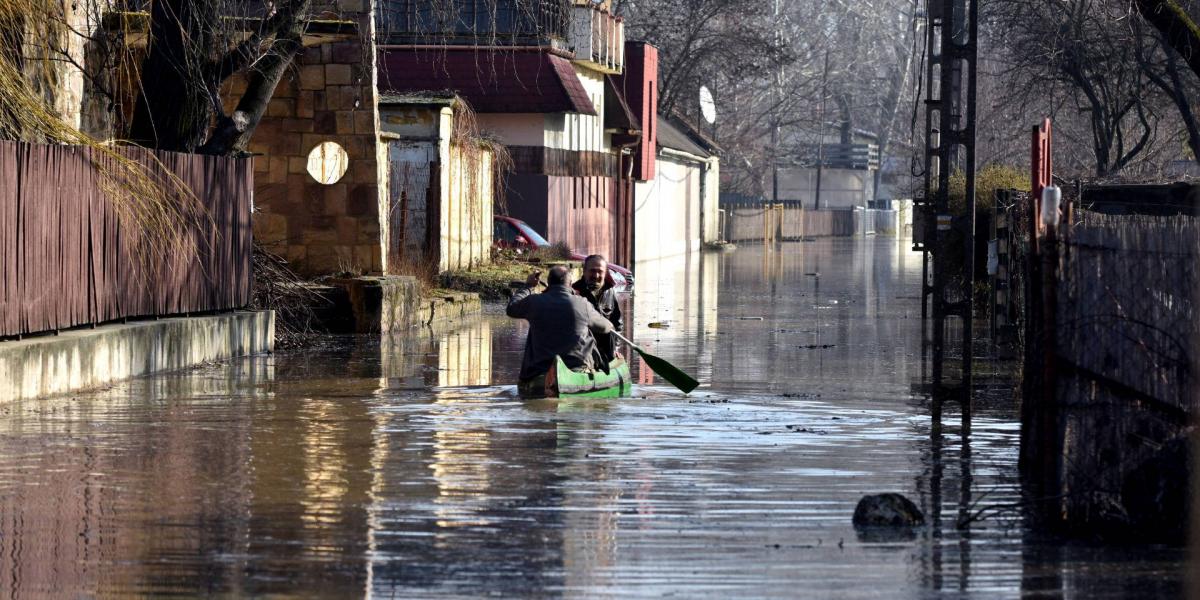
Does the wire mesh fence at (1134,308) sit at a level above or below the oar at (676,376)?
above

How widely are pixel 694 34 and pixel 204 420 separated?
49.0 metres

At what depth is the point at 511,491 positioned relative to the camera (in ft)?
36.6

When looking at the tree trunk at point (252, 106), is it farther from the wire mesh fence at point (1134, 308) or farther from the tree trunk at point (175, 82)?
the wire mesh fence at point (1134, 308)

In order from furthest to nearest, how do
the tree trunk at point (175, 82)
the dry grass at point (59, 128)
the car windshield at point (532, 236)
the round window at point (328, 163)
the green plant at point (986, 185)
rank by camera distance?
1. the car windshield at point (532, 236)
2. the green plant at point (986, 185)
3. the round window at point (328, 163)
4. the tree trunk at point (175, 82)
5. the dry grass at point (59, 128)

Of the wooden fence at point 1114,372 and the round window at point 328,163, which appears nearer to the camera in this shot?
the wooden fence at point 1114,372

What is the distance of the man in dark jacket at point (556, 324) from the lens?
644 inches

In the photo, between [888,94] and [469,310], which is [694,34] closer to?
[469,310]

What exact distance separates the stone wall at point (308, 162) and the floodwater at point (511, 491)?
7017 millimetres

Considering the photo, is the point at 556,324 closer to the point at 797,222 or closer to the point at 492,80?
the point at 492,80

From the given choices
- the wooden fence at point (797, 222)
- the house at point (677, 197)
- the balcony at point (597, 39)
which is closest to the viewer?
the balcony at point (597, 39)

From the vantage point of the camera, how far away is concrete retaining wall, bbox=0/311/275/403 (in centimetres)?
1525

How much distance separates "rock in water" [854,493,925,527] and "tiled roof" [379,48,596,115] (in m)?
34.4

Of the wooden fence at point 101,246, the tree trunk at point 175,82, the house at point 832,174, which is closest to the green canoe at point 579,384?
the wooden fence at point 101,246

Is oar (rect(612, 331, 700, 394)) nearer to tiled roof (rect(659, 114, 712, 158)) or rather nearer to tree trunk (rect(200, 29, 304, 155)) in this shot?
tree trunk (rect(200, 29, 304, 155))
